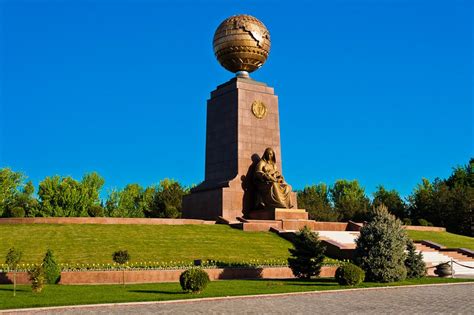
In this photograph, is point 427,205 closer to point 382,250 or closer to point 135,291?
point 382,250

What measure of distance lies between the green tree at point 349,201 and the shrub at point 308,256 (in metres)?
37.3

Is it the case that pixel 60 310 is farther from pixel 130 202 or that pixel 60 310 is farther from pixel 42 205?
pixel 130 202

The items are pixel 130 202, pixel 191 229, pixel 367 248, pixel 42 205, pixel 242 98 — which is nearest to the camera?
pixel 367 248

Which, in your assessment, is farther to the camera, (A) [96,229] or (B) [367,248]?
(A) [96,229]

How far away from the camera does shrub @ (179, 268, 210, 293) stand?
559 inches

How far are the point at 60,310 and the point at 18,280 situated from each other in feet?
20.1

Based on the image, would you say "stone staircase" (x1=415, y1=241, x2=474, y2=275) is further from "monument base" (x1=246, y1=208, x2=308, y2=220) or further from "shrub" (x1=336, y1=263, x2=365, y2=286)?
"shrub" (x1=336, y1=263, x2=365, y2=286)

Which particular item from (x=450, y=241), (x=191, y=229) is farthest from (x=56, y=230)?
(x=450, y=241)

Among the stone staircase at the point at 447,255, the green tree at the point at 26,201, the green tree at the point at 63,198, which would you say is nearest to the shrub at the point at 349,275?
the stone staircase at the point at 447,255

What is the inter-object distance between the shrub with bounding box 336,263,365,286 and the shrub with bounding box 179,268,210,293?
4666 mm

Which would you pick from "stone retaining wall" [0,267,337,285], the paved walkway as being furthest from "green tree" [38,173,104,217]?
the paved walkway

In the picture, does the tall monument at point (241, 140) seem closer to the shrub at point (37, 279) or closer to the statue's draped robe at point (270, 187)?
the statue's draped robe at point (270, 187)

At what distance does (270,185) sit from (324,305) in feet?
68.1

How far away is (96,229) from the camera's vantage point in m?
24.7
